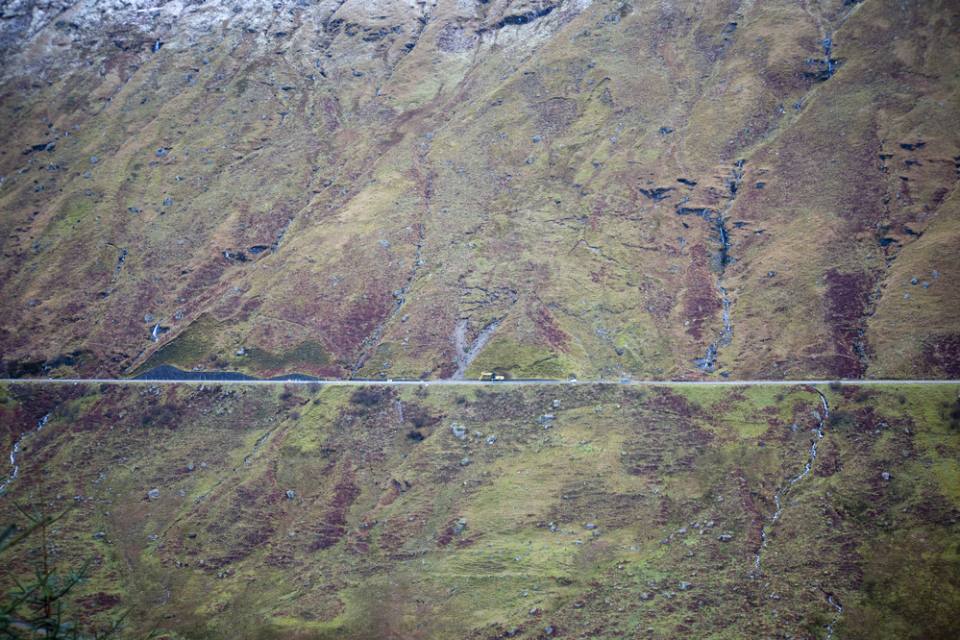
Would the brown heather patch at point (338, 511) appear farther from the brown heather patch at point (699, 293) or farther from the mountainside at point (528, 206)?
the brown heather patch at point (699, 293)

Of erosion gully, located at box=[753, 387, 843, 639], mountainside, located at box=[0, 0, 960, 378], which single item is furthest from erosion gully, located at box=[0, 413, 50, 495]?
erosion gully, located at box=[753, 387, 843, 639]

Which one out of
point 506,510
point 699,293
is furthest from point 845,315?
point 506,510

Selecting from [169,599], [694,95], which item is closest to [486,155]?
[694,95]

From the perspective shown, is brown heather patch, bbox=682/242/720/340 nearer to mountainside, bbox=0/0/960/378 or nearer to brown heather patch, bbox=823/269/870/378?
mountainside, bbox=0/0/960/378

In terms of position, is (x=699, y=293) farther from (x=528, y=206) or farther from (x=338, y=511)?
(x=338, y=511)

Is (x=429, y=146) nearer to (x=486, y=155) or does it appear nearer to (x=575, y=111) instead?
(x=486, y=155)

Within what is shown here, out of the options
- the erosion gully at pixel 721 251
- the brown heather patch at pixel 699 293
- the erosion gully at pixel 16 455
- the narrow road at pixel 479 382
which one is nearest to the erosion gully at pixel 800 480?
the narrow road at pixel 479 382

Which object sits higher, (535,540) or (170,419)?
(170,419)
